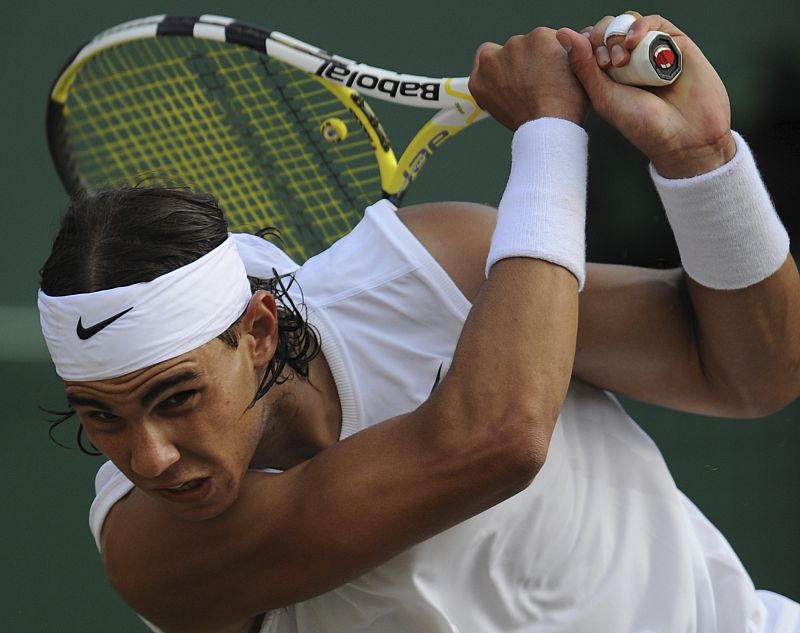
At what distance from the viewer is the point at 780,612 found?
2070 mm

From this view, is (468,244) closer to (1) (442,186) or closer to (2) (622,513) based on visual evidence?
(2) (622,513)

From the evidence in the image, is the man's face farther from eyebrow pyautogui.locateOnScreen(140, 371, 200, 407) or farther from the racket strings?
the racket strings

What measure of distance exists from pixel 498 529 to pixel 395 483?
271mm

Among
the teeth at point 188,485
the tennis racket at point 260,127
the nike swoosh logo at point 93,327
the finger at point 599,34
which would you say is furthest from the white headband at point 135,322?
the finger at point 599,34

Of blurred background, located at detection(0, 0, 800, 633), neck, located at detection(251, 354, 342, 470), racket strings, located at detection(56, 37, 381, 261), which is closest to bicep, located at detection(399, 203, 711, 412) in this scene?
neck, located at detection(251, 354, 342, 470)

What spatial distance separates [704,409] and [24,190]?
229 centimetres

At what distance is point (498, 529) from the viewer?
1866 millimetres

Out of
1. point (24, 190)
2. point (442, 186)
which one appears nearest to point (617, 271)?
point (442, 186)

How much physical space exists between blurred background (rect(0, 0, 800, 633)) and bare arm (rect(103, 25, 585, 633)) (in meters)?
1.73

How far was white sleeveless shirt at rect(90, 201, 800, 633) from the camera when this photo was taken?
1873 millimetres

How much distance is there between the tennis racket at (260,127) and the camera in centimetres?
227

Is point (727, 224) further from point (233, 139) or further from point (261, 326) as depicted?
point (233, 139)

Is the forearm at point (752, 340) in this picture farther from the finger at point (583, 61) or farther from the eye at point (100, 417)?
the eye at point (100, 417)

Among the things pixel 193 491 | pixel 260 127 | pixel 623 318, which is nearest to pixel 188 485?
pixel 193 491
